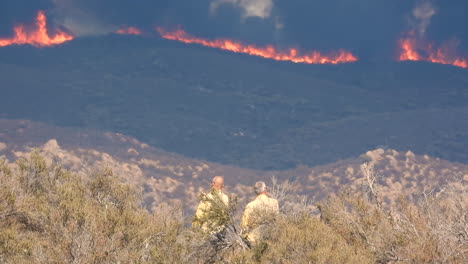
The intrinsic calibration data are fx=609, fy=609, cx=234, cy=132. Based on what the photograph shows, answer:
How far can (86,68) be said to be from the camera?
154 metres

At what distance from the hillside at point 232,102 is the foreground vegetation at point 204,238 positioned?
94.9m

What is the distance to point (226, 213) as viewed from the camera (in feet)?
26.3

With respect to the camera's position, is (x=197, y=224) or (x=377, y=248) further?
(x=197, y=224)

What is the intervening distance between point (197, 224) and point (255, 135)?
122592 mm

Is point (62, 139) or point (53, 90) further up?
point (53, 90)

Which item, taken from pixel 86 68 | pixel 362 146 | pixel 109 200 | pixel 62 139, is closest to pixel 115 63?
pixel 86 68

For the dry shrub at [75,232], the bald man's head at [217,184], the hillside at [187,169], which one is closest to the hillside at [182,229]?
the dry shrub at [75,232]

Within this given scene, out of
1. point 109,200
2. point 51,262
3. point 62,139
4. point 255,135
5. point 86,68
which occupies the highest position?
point 86,68

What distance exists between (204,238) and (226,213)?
0.46 m

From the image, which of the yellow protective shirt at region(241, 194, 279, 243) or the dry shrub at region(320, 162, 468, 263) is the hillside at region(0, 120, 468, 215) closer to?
the dry shrub at region(320, 162, 468, 263)

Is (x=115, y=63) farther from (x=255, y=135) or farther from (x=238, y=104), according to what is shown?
(x=255, y=135)

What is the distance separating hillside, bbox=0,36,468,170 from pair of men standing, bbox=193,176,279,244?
9481cm

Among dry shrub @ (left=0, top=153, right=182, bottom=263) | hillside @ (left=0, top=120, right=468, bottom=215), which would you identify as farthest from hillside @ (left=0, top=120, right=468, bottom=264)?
hillside @ (left=0, top=120, right=468, bottom=215)

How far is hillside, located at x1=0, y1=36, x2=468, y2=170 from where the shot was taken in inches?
4323
